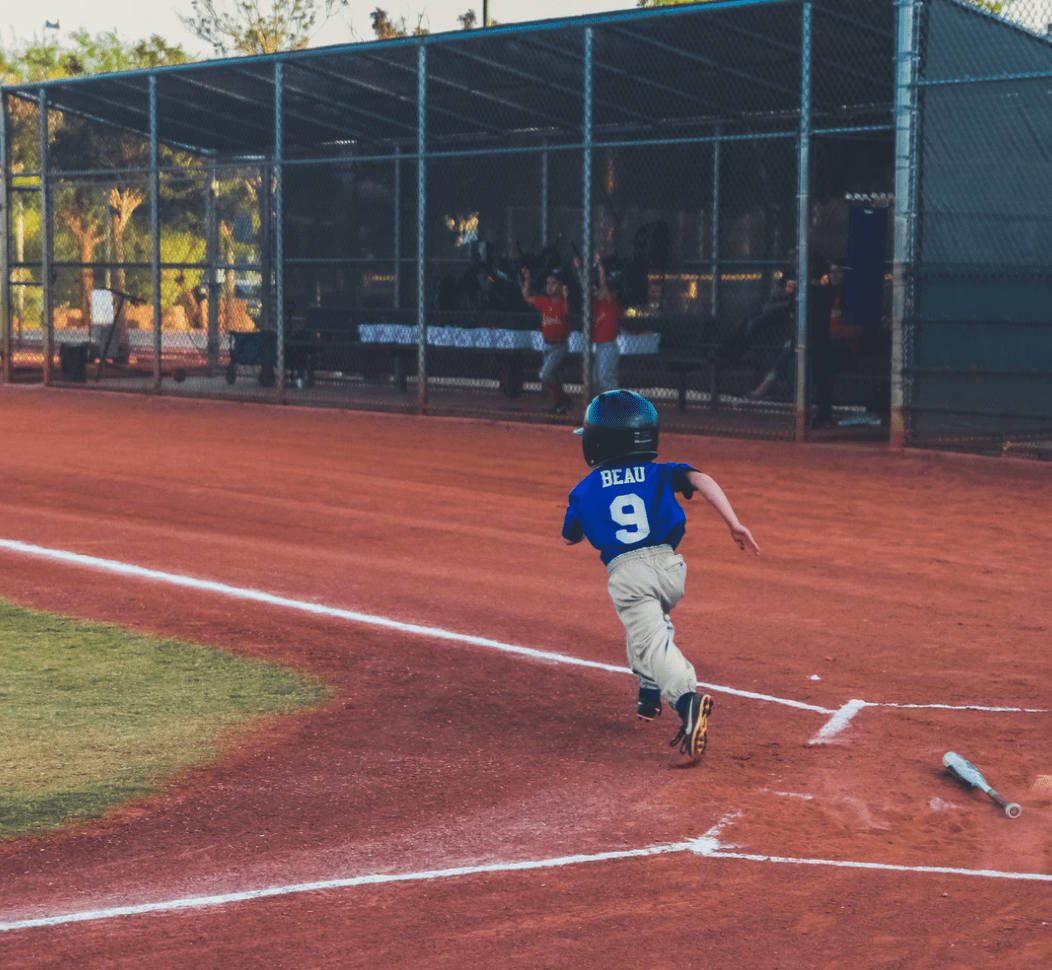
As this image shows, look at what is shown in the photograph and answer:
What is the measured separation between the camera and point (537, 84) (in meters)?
19.7

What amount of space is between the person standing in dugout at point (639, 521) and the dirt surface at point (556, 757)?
456mm

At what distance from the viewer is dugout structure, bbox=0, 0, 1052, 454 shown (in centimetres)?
1440

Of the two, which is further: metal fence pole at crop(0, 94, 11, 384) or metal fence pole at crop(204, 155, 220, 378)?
metal fence pole at crop(204, 155, 220, 378)

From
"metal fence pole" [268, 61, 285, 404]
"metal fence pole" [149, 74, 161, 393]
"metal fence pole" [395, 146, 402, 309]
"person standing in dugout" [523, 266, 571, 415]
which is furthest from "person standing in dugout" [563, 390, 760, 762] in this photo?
"metal fence pole" [395, 146, 402, 309]

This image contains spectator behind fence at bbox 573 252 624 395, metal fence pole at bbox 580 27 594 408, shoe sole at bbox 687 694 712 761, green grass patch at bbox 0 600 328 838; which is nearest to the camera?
green grass patch at bbox 0 600 328 838

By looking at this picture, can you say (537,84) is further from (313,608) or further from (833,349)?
(313,608)

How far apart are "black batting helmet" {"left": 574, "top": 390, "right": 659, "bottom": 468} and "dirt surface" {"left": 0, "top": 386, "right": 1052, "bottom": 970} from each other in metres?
1.13

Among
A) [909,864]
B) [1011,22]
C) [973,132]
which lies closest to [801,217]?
[973,132]

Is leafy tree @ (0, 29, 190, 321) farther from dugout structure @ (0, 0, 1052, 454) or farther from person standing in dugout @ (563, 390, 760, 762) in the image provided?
person standing in dugout @ (563, 390, 760, 762)

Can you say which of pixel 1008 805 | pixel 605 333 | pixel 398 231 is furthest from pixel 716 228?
pixel 1008 805

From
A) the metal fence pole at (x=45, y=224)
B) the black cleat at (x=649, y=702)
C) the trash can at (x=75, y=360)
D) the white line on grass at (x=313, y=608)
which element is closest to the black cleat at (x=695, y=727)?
the black cleat at (x=649, y=702)

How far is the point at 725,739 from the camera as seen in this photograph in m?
5.73

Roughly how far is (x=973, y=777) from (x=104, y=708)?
11.3 ft

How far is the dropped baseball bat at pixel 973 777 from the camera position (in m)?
4.84
